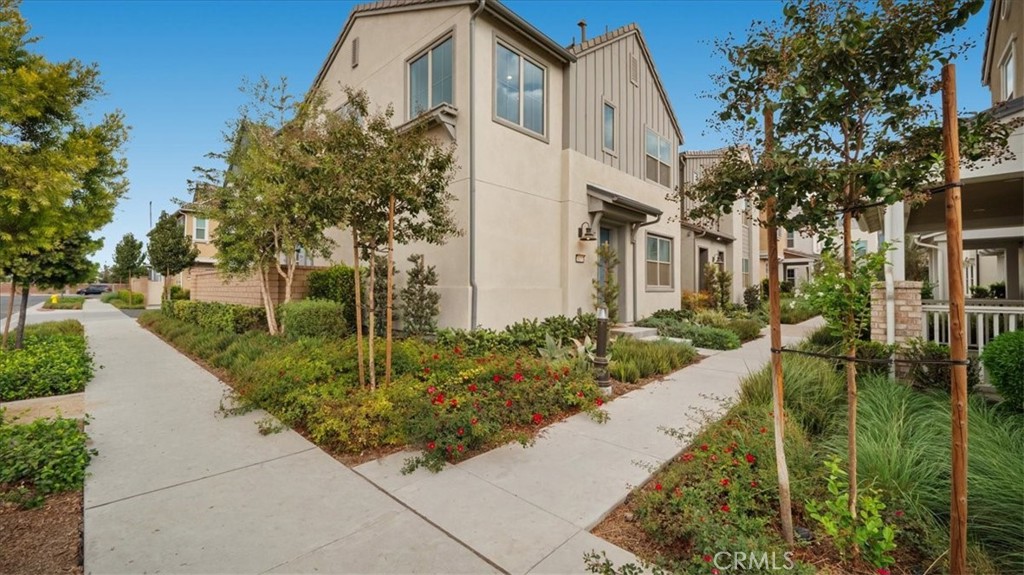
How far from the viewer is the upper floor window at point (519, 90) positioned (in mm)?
8773

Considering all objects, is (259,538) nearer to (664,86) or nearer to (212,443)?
(212,443)

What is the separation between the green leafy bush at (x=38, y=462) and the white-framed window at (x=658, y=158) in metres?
13.2

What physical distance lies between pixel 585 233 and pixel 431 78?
4917mm

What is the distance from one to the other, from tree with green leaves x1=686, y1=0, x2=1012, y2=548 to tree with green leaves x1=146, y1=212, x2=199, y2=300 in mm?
21618

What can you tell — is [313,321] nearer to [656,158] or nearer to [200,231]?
[656,158]

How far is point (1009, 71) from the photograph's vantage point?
954cm

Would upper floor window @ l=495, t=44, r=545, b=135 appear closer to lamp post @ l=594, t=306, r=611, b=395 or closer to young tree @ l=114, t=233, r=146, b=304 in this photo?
lamp post @ l=594, t=306, r=611, b=395

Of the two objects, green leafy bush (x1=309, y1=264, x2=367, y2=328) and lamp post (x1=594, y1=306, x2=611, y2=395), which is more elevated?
green leafy bush (x1=309, y1=264, x2=367, y2=328)

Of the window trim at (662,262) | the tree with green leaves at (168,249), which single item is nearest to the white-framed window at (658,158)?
the window trim at (662,262)

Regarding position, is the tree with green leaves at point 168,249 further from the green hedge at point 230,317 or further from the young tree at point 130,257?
the young tree at point 130,257

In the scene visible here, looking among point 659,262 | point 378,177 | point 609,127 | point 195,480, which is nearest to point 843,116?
point 378,177

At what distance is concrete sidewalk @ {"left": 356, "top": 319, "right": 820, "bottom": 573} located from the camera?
8.53 feet

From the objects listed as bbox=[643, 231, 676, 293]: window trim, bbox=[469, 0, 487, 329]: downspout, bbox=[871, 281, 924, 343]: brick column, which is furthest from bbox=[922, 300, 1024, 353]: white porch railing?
bbox=[469, 0, 487, 329]: downspout

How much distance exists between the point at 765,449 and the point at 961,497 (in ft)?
4.77
